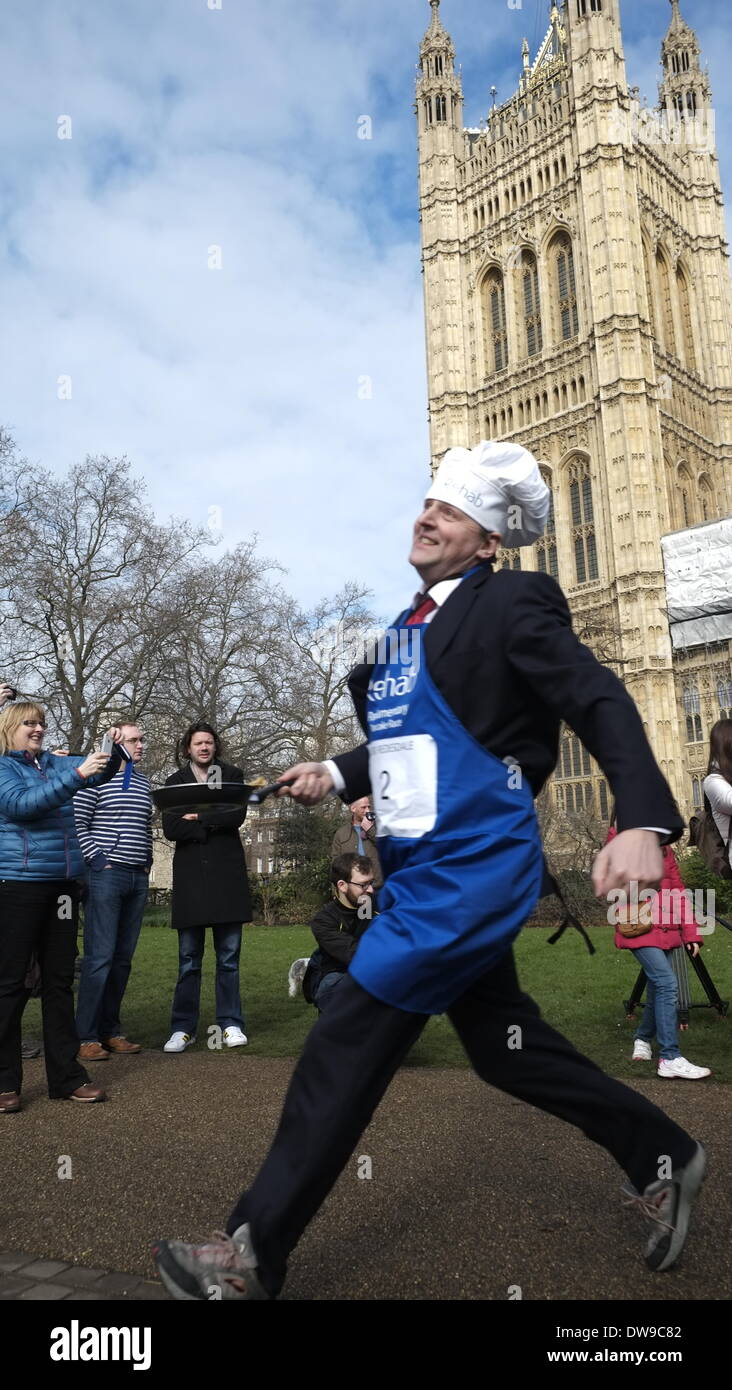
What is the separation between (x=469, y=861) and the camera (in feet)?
7.20

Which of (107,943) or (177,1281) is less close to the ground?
(107,943)

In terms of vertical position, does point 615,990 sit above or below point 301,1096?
below

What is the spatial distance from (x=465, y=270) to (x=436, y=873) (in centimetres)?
5977

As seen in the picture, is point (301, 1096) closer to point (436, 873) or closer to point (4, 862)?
point (436, 873)

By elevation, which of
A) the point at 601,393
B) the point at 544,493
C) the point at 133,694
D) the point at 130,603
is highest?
the point at 601,393

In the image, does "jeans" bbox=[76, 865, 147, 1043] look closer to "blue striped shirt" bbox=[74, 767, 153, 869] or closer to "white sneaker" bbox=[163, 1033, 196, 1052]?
"blue striped shirt" bbox=[74, 767, 153, 869]

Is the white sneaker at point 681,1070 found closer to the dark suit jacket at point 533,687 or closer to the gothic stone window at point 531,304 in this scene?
the dark suit jacket at point 533,687

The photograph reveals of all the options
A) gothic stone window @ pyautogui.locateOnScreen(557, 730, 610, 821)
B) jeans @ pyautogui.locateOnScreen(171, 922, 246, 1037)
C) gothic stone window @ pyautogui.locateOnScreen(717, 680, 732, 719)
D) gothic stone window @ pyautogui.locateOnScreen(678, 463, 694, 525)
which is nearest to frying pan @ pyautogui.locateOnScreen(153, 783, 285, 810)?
jeans @ pyautogui.locateOnScreen(171, 922, 246, 1037)

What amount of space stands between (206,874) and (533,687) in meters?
4.56

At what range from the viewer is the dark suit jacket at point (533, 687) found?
2.11 meters

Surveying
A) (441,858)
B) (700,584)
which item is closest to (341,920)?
(441,858)

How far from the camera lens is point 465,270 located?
56.5 meters

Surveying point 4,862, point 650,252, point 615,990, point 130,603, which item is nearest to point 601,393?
point 650,252

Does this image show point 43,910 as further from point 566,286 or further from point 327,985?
point 566,286
